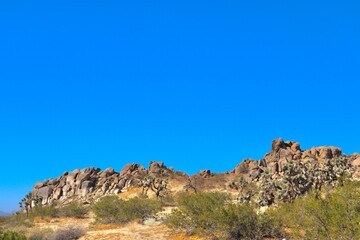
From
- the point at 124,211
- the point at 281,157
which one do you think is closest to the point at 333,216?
the point at 124,211

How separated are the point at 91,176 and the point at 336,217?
69.3 metres

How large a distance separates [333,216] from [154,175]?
6375cm

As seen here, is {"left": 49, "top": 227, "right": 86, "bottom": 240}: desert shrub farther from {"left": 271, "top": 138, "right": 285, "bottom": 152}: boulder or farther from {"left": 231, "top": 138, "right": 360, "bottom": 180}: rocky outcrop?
{"left": 271, "top": 138, "right": 285, "bottom": 152}: boulder

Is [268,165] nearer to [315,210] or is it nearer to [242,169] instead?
[242,169]

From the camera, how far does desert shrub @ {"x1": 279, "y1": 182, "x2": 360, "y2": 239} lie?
11.2m

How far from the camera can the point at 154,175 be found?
243 feet

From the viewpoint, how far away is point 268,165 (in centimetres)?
7169

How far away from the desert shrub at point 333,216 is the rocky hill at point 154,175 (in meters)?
53.3

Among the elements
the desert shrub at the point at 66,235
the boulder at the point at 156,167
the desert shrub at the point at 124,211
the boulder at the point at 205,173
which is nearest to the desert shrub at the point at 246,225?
the desert shrub at the point at 66,235

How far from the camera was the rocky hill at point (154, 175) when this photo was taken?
6888 cm

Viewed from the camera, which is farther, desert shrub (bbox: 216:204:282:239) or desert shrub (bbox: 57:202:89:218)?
desert shrub (bbox: 57:202:89:218)

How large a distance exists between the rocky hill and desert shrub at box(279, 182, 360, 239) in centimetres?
5334

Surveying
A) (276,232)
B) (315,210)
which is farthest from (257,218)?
(315,210)

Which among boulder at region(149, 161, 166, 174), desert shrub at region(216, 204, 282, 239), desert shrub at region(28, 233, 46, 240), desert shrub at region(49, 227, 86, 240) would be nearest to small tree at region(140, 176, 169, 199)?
boulder at region(149, 161, 166, 174)
